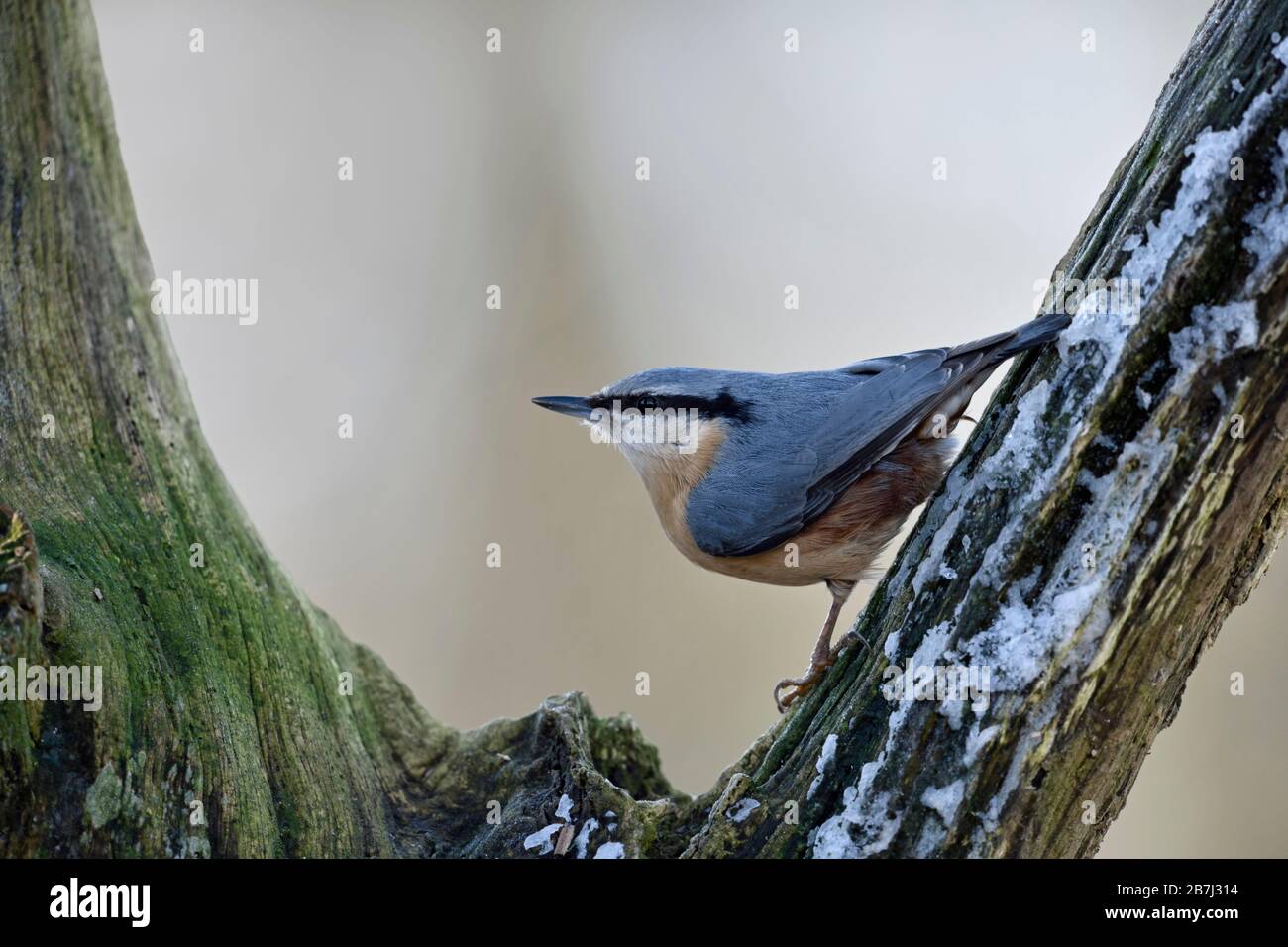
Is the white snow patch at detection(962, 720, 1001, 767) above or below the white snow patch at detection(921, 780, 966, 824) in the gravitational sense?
above

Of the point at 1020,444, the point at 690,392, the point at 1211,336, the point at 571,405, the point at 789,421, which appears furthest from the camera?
the point at 571,405

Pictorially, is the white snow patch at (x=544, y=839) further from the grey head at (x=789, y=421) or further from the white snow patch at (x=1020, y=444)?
the white snow patch at (x=1020, y=444)

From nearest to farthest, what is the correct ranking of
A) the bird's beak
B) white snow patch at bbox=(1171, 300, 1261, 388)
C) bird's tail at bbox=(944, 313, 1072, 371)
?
1. white snow patch at bbox=(1171, 300, 1261, 388)
2. bird's tail at bbox=(944, 313, 1072, 371)
3. the bird's beak

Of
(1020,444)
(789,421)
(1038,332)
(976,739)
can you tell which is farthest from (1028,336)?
(789,421)

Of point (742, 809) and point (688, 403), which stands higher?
point (688, 403)

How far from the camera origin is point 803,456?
9.72 ft

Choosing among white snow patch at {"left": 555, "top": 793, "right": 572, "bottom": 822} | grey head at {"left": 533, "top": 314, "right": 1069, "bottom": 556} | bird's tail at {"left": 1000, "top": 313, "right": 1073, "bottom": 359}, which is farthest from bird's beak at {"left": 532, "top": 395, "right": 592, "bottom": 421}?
bird's tail at {"left": 1000, "top": 313, "right": 1073, "bottom": 359}

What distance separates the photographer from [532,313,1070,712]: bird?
284 centimetres

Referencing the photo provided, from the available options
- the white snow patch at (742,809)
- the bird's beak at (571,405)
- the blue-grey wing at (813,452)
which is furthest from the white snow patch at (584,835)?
the bird's beak at (571,405)

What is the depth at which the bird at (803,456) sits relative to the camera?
112 inches

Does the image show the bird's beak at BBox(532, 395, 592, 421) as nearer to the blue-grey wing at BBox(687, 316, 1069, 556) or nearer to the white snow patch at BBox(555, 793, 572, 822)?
the blue-grey wing at BBox(687, 316, 1069, 556)

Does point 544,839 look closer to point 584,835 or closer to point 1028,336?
point 584,835
